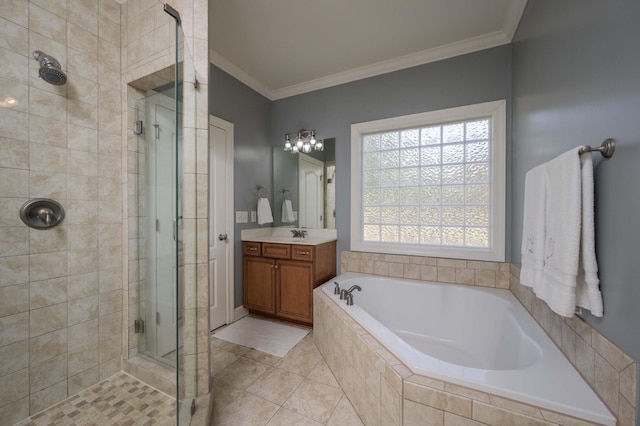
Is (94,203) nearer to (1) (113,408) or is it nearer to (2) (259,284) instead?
(1) (113,408)

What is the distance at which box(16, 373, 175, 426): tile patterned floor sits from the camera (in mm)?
1257

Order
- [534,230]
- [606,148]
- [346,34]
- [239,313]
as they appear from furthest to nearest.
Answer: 1. [239,313]
2. [346,34]
3. [534,230]
4. [606,148]

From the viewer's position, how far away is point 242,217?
2.64m

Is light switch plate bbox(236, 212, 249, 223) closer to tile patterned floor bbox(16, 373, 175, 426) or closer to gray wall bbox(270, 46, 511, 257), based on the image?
gray wall bbox(270, 46, 511, 257)

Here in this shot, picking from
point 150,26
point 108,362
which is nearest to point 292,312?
point 108,362

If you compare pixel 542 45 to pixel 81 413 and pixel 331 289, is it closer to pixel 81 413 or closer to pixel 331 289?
pixel 331 289

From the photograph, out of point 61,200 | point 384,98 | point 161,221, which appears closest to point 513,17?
point 384,98

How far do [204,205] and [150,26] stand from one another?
1.17 meters

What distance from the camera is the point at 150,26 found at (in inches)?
57.7

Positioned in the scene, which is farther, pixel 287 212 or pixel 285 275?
pixel 287 212

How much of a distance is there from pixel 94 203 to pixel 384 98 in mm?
2546

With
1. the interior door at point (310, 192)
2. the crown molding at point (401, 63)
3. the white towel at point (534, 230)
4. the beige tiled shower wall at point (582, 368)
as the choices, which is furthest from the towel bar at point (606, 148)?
the interior door at point (310, 192)

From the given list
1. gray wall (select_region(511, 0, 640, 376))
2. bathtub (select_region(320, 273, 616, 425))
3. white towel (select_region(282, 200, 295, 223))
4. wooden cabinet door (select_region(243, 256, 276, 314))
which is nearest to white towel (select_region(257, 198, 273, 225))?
white towel (select_region(282, 200, 295, 223))

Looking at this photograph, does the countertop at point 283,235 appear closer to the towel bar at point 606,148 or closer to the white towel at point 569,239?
the white towel at point 569,239
